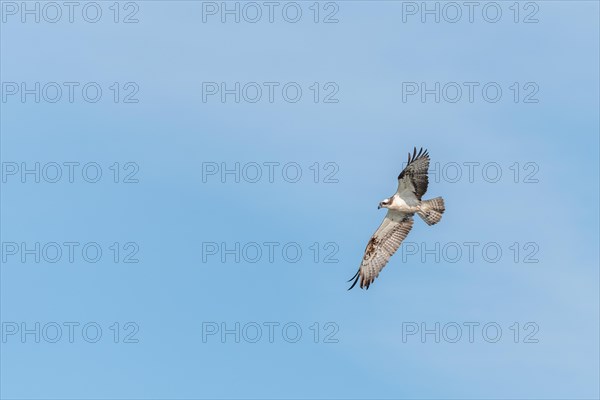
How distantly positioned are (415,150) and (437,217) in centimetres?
237

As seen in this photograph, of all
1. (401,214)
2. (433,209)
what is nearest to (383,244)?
(401,214)

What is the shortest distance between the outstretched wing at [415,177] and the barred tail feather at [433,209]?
0.31 m

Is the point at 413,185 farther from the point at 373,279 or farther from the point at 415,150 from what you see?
the point at 373,279

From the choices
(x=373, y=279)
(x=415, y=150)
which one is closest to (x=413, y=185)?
(x=415, y=150)

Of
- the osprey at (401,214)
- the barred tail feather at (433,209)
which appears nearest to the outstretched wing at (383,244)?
the osprey at (401,214)

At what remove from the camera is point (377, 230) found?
42.8m

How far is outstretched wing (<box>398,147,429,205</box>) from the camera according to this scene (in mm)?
39844

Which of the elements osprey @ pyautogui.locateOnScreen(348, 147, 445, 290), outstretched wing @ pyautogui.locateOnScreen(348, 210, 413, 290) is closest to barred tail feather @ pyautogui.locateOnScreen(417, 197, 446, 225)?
osprey @ pyautogui.locateOnScreen(348, 147, 445, 290)

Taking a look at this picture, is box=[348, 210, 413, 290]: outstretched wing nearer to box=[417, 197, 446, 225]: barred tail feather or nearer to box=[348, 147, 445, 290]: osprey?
box=[348, 147, 445, 290]: osprey

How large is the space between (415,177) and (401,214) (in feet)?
7.35

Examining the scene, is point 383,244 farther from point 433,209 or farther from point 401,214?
point 433,209

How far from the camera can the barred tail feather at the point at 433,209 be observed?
40.6 metres

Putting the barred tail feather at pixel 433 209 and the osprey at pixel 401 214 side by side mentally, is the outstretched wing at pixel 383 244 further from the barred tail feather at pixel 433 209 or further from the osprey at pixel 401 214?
the barred tail feather at pixel 433 209

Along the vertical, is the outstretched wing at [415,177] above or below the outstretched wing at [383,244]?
above
